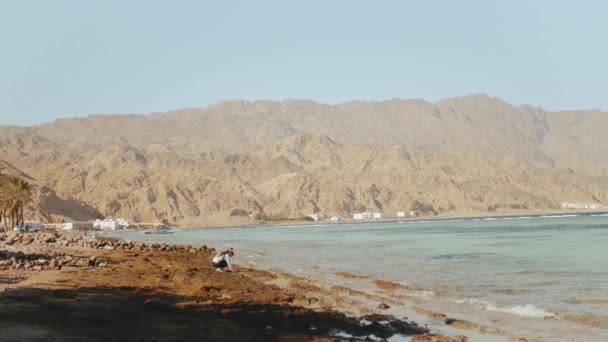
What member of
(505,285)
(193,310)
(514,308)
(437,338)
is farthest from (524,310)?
(193,310)

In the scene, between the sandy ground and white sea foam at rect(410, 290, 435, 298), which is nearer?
the sandy ground

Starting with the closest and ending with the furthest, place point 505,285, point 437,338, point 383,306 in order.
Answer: point 437,338 < point 383,306 < point 505,285

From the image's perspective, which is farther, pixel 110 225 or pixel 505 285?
pixel 110 225

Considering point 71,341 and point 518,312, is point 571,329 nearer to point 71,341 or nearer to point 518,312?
point 518,312

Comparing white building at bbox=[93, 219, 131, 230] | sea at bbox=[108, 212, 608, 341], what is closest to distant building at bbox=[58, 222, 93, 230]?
white building at bbox=[93, 219, 131, 230]

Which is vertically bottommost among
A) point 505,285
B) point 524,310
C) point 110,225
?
point 110,225

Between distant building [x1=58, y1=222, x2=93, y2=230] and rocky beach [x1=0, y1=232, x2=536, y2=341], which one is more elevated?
rocky beach [x1=0, y1=232, x2=536, y2=341]

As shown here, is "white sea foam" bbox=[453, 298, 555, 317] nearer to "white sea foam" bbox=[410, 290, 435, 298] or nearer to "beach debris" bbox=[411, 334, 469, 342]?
"white sea foam" bbox=[410, 290, 435, 298]

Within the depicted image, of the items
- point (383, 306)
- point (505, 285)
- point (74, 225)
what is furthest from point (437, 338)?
point (74, 225)

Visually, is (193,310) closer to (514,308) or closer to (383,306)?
(383,306)

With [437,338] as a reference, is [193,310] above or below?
above

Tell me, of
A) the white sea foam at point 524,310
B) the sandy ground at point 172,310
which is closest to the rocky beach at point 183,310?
the sandy ground at point 172,310

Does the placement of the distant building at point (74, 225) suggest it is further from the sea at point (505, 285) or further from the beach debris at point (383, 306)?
the beach debris at point (383, 306)

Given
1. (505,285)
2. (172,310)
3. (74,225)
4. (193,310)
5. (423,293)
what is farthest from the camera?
(74,225)
